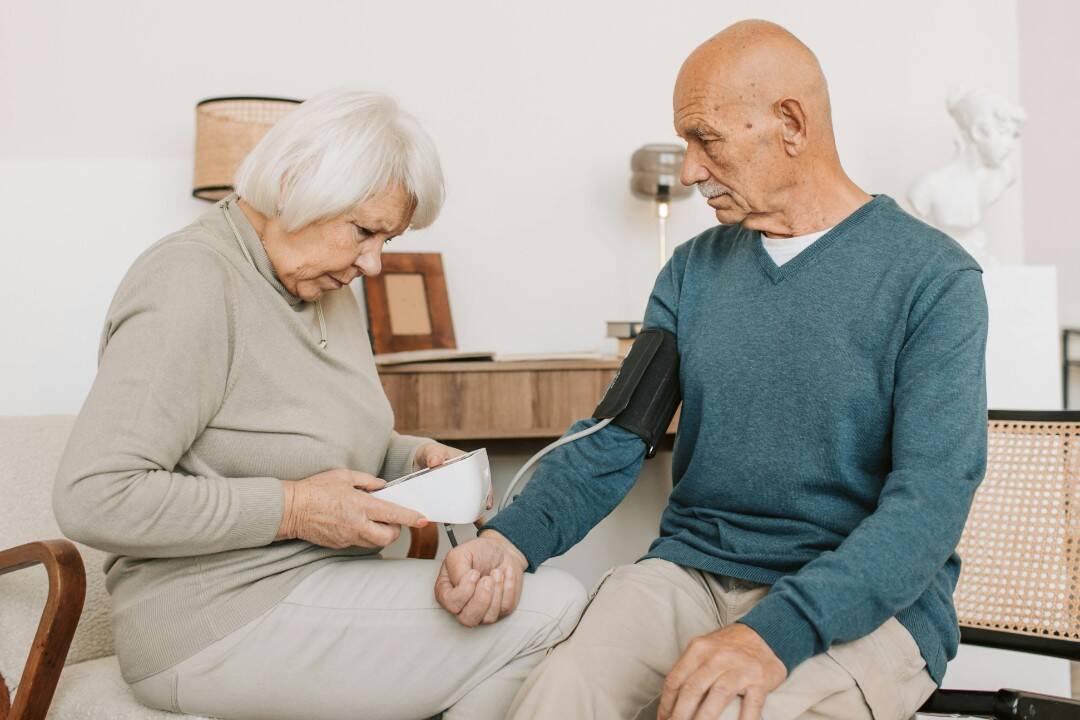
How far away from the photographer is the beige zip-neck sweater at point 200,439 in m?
1.06

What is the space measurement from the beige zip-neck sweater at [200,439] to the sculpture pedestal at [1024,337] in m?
1.67

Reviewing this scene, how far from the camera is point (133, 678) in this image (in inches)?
46.3

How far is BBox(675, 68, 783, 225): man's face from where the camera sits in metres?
1.21

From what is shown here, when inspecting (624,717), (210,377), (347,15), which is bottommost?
(624,717)

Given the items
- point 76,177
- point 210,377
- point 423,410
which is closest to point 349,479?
point 210,377

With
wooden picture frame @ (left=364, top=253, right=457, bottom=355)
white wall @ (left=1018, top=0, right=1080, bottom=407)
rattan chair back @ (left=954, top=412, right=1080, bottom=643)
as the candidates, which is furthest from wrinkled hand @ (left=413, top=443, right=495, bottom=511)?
white wall @ (left=1018, top=0, right=1080, bottom=407)

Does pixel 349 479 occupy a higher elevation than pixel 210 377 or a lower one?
lower

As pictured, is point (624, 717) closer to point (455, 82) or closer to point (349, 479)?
point (349, 479)

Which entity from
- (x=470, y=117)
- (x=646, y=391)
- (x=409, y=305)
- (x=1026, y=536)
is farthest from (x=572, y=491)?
(x=470, y=117)

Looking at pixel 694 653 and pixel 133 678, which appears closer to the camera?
pixel 694 653

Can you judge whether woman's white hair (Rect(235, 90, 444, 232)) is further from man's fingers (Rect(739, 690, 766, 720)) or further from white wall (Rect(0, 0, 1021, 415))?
white wall (Rect(0, 0, 1021, 415))

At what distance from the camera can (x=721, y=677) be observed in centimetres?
91

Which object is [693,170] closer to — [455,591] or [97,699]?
[455,591]

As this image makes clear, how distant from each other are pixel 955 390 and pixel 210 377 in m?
0.82
